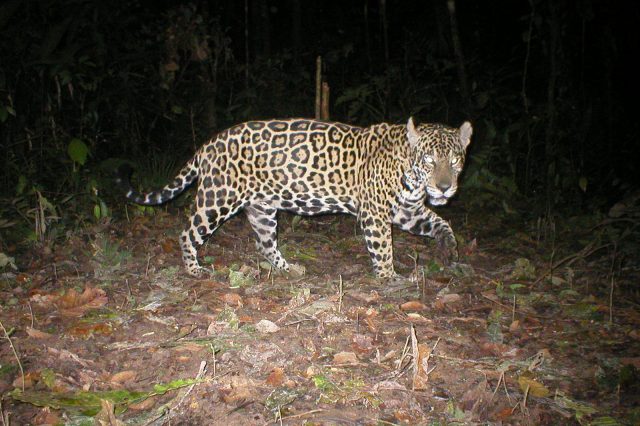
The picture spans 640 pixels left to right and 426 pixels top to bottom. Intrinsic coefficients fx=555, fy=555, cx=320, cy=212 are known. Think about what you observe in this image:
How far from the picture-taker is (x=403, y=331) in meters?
4.41

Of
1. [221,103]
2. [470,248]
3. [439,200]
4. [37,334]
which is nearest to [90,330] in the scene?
[37,334]

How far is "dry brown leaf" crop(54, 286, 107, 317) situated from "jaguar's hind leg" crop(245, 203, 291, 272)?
1.88 m

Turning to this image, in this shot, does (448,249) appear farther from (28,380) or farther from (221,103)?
(221,103)

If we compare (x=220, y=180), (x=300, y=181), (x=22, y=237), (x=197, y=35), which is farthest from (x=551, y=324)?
(x=197, y=35)

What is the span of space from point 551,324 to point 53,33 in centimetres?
676

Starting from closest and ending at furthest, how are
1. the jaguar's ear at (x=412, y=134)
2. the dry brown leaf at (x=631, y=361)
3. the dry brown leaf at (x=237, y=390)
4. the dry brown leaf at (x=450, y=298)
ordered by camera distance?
the dry brown leaf at (x=237, y=390), the dry brown leaf at (x=631, y=361), the dry brown leaf at (x=450, y=298), the jaguar's ear at (x=412, y=134)

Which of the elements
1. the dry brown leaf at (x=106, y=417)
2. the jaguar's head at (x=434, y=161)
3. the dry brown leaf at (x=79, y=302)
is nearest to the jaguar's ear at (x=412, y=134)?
the jaguar's head at (x=434, y=161)

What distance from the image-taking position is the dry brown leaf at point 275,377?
3.66 meters

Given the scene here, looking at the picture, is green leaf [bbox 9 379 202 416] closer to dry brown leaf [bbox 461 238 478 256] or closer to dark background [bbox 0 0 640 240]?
dark background [bbox 0 0 640 240]

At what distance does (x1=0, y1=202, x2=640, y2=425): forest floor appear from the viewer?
341cm

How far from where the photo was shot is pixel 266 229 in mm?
6234

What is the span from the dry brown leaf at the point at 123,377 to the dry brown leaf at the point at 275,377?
93cm

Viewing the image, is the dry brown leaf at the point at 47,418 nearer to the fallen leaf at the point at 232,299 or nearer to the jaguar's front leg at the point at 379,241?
the fallen leaf at the point at 232,299

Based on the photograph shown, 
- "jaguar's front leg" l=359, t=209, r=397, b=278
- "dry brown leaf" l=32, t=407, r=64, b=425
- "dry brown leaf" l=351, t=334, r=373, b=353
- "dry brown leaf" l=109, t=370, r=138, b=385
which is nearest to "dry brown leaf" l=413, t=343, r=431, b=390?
"dry brown leaf" l=351, t=334, r=373, b=353
